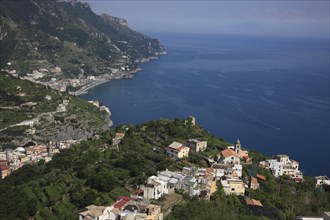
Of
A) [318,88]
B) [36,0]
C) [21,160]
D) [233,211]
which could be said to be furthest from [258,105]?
[36,0]

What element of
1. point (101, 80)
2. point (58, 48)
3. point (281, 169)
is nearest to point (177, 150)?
point (281, 169)

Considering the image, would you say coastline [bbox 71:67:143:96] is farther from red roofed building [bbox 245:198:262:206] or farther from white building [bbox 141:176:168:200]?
red roofed building [bbox 245:198:262:206]

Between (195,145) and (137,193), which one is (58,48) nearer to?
(195,145)

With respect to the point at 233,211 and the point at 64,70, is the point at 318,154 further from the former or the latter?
the point at 64,70

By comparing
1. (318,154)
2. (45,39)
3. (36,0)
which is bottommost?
(318,154)

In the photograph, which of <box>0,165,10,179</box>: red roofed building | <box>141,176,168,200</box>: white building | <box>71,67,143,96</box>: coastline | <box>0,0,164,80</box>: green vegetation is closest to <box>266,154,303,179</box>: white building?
<box>141,176,168,200</box>: white building

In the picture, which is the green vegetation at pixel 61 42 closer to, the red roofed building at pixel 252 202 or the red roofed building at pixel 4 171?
the red roofed building at pixel 4 171
